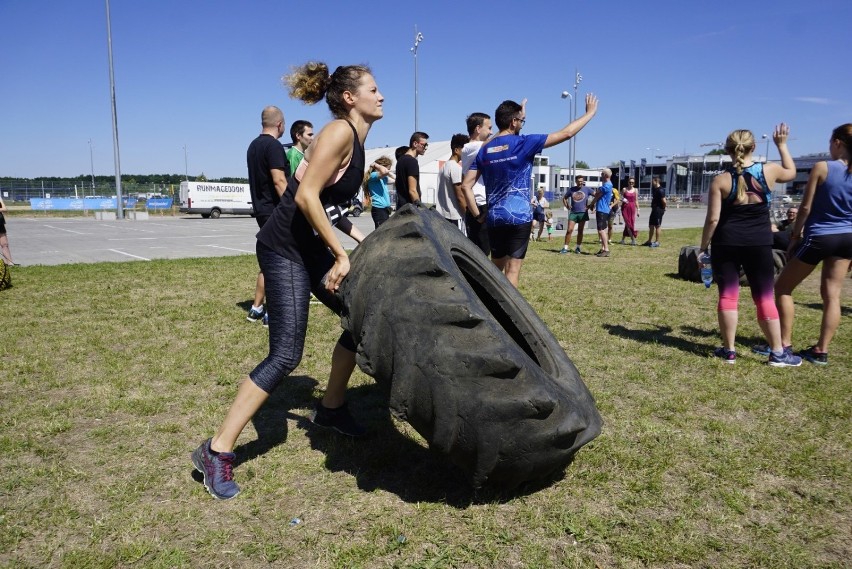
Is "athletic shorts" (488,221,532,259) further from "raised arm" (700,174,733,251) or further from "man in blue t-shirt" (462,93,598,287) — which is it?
"raised arm" (700,174,733,251)

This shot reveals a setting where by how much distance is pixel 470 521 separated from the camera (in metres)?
2.68

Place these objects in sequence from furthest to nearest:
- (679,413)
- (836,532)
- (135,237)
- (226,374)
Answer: (135,237) < (226,374) < (679,413) < (836,532)

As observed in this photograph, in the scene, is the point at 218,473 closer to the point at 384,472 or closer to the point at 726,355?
the point at 384,472

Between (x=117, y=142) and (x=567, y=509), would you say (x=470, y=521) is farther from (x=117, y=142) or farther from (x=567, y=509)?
(x=117, y=142)

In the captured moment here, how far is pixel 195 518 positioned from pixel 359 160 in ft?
6.27

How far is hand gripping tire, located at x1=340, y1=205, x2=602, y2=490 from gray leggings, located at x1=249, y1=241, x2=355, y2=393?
40cm

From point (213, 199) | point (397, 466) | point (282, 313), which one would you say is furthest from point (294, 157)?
point (213, 199)

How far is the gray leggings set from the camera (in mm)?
3066

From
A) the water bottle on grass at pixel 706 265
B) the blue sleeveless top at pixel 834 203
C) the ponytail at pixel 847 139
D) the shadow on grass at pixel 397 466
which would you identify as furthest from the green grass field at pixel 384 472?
the ponytail at pixel 847 139

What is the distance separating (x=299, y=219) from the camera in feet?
10.00

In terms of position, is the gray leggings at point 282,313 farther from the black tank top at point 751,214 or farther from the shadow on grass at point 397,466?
the black tank top at point 751,214

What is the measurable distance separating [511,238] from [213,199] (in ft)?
119

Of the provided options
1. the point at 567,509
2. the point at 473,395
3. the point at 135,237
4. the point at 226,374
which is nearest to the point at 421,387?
the point at 473,395

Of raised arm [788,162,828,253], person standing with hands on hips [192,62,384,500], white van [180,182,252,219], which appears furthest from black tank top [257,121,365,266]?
white van [180,182,252,219]
